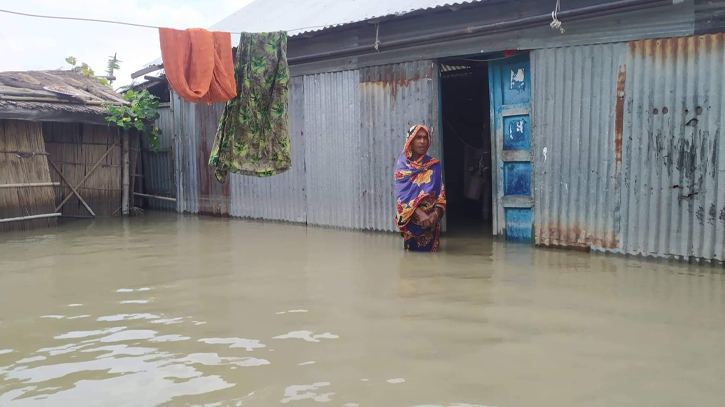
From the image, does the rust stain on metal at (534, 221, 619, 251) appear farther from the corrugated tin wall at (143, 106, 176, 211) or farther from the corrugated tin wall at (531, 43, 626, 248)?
the corrugated tin wall at (143, 106, 176, 211)

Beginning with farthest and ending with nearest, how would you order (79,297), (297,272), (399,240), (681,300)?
(399,240) → (297,272) → (79,297) → (681,300)

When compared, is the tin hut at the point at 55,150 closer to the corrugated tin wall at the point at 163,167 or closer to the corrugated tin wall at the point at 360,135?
the corrugated tin wall at the point at 163,167

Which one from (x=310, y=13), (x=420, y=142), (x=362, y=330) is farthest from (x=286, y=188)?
(x=362, y=330)

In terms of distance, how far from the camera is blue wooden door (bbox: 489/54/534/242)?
7453mm

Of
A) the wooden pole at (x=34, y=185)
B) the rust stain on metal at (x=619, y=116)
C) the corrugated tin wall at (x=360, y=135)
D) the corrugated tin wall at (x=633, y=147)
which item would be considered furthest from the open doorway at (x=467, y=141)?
the wooden pole at (x=34, y=185)

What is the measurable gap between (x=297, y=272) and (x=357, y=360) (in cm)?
263

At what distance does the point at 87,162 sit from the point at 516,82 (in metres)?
8.29

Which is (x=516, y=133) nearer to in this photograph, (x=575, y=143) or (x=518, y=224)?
(x=575, y=143)

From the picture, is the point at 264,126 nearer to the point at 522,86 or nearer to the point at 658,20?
the point at 522,86

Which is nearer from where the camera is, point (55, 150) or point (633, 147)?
point (633, 147)

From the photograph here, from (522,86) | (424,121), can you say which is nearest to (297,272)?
(424,121)

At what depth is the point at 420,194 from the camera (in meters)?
6.90

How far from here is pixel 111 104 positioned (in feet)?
37.1

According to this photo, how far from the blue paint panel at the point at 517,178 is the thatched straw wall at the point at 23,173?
7677 millimetres
